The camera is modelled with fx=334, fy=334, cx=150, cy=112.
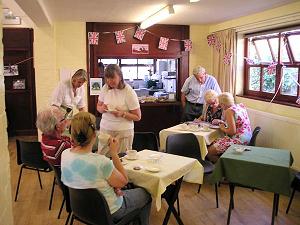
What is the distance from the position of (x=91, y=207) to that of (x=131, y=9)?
3.10m

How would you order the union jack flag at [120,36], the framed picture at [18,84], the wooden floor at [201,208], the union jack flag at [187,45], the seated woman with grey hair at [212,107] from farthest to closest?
the framed picture at [18,84] < the union jack flag at [187,45] < the union jack flag at [120,36] < the seated woman with grey hair at [212,107] < the wooden floor at [201,208]

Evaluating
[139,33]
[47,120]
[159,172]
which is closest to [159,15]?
[139,33]

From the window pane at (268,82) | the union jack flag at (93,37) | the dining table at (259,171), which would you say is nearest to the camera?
the dining table at (259,171)

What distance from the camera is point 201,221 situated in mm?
3178

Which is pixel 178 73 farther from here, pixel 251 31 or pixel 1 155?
pixel 1 155

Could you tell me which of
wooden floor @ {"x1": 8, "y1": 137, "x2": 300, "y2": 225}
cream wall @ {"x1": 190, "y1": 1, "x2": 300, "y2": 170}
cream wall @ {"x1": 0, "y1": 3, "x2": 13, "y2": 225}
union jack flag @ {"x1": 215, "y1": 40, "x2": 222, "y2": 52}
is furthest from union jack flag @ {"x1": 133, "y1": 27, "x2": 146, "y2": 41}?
cream wall @ {"x1": 0, "y1": 3, "x2": 13, "y2": 225}

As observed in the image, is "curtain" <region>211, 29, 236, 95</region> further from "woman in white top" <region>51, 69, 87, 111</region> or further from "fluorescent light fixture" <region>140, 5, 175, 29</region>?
"woman in white top" <region>51, 69, 87, 111</region>

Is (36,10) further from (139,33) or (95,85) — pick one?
(139,33)

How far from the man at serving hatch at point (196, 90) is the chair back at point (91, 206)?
3469 mm

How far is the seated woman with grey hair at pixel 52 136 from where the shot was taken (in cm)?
283

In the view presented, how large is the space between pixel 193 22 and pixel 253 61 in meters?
1.30

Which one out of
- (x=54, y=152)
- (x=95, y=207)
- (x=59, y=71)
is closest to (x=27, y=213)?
(x=54, y=152)

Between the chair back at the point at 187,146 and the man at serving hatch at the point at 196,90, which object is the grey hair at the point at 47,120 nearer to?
the chair back at the point at 187,146

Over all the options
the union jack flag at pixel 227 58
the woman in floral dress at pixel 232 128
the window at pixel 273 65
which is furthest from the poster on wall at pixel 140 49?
the woman in floral dress at pixel 232 128
